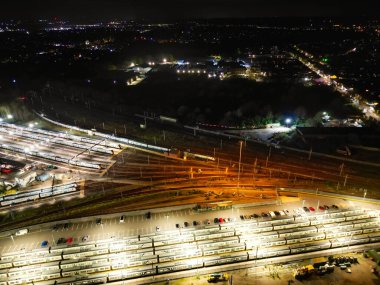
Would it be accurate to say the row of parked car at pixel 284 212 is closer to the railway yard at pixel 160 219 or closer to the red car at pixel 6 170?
the railway yard at pixel 160 219

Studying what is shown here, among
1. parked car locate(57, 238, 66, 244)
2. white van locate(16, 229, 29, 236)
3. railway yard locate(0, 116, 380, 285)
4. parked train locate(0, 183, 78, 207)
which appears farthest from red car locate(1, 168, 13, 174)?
parked car locate(57, 238, 66, 244)

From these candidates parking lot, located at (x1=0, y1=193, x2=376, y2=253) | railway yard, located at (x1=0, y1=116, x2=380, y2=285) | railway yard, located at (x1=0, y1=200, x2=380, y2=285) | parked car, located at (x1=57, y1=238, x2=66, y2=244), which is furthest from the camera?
parking lot, located at (x1=0, y1=193, x2=376, y2=253)

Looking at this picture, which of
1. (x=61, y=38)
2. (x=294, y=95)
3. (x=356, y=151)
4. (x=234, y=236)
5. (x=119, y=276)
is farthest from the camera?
(x=61, y=38)

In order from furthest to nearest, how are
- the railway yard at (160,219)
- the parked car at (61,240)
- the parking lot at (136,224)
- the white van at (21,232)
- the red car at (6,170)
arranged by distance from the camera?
the red car at (6,170)
the white van at (21,232)
the parking lot at (136,224)
the parked car at (61,240)
the railway yard at (160,219)

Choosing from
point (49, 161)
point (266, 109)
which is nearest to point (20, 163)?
point (49, 161)

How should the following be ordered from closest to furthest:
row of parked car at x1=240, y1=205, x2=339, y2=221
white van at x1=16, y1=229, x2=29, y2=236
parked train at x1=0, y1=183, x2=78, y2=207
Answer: white van at x1=16, y1=229, x2=29, y2=236 < row of parked car at x1=240, y1=205, x2=339, y2=221 < parked train at x1=0, y1=183, x2=78, y2=207

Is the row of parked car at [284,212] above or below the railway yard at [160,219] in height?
above

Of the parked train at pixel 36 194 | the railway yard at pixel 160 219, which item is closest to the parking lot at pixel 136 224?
the railway yard at pixel 160 219

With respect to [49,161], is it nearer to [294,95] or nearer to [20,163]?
[20,163]

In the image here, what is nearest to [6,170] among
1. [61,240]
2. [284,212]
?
[61,240]

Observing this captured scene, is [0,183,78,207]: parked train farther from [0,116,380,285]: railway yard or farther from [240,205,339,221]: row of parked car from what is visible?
[240,205,339,221]: row of parked car

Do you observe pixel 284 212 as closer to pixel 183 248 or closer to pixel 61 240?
pixel 183 248
